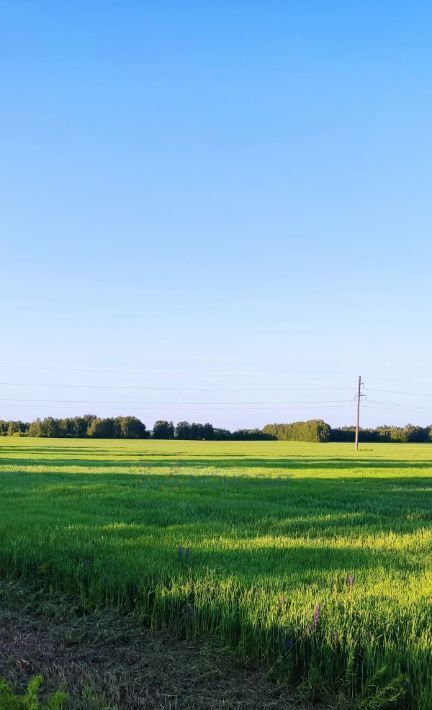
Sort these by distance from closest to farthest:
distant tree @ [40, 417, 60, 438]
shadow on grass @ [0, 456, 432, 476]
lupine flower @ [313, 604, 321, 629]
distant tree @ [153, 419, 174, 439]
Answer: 1. lupine flower @ [313, 604, 321, 629]
2. shadow on grass @ [0, 456, 432, 476]
3. distant tree @ [40, 417, 60, 438]
4. distant tree @ [153, 419, 174, 439]

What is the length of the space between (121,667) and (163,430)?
5025 inches

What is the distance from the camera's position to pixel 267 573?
21.2 feet

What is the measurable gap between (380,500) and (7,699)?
13619 mm

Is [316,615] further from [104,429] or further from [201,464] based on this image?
[104,429]

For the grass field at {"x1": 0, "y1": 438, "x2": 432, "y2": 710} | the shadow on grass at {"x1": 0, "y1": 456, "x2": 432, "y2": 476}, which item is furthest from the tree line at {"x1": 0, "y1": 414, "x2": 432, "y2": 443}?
the grass field at {"x1": 0, "y1": 438, "x2": 432, "y2": 710}

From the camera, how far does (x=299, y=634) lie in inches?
183

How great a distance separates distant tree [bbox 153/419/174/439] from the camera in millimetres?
130275

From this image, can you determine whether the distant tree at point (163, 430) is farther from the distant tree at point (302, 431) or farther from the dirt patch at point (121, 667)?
the dirt patch at point (121, 667)

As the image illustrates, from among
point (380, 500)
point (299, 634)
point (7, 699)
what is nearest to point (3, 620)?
point (7, 699)

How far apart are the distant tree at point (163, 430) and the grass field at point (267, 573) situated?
117 metres

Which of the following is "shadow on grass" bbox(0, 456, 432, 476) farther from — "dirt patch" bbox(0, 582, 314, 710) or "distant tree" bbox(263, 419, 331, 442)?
"distant tree" bbox(263, 419, 331, 442)

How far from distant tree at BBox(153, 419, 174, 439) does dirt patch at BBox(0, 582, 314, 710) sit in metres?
126

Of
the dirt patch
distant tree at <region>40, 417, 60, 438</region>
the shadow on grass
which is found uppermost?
the dirt patch

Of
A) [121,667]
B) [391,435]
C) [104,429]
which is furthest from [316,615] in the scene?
[391,435]
